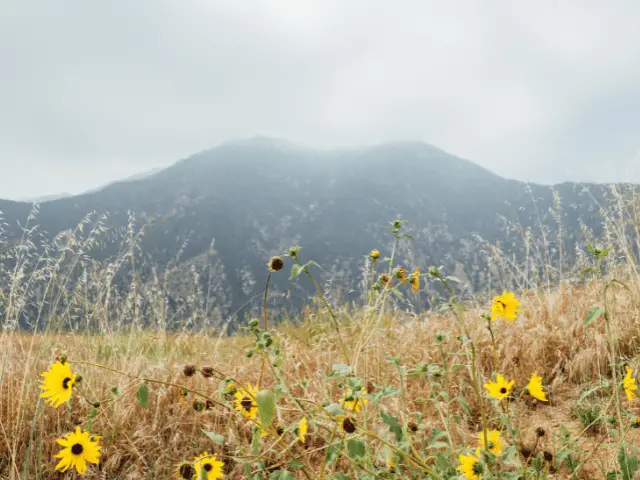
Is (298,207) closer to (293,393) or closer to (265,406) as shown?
(293,393)

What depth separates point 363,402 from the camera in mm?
1152

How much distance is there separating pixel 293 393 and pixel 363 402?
1.29 metres

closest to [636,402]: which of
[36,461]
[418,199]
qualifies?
[36,461]

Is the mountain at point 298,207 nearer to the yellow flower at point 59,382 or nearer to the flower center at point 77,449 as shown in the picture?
the flower center at point 77,449

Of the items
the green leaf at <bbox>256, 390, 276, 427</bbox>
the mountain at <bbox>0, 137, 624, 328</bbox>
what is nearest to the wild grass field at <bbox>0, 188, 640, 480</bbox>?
the green leaf at <bbox>256, 390, 276, 427</bbox>

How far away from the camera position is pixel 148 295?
360 centimetres

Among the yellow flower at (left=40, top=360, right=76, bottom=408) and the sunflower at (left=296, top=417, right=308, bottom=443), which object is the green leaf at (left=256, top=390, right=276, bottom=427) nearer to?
the sunflower at (left=296, top=417, right=308, bottom=443)

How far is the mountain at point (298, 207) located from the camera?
240 ft

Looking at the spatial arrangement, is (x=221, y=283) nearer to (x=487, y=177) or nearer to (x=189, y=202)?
(x=189, y=202)

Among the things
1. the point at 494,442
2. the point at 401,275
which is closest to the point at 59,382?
the point at 401,275

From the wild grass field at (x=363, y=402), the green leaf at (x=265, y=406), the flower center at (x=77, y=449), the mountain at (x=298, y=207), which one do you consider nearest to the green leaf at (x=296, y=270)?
the wild grass field at (x=363, y=402)

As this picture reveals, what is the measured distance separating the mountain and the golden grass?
192 feet

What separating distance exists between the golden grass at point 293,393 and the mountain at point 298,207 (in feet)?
192

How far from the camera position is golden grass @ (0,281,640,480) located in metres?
1.73
